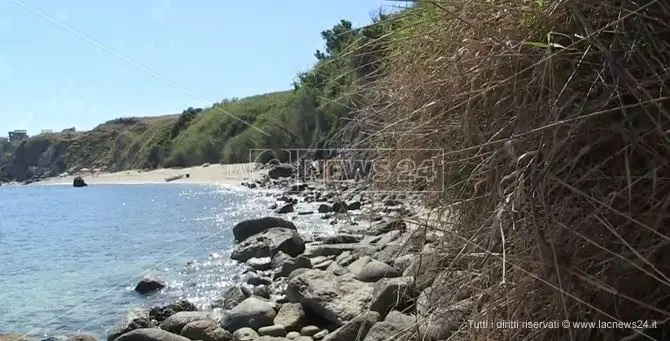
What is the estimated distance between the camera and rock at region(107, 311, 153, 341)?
6758 mm

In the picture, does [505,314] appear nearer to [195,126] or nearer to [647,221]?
[647,221]

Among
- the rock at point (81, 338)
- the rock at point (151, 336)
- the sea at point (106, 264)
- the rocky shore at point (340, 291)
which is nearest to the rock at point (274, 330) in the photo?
the rocky shore at point (340, 291)

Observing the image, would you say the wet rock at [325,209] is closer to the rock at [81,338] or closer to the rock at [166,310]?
the rock at [166,310]

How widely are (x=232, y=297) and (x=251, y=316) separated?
6.28 ft

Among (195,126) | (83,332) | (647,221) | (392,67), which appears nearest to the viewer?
(647,221)

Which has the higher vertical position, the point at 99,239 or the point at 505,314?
the point at 505,314

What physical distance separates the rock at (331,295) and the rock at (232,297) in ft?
5.16

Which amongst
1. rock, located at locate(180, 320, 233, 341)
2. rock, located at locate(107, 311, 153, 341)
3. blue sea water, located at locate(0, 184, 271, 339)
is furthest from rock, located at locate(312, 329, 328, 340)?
blue sea water, located at locate(0, 184, 271, 339)

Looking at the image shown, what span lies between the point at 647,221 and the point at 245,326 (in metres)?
4.96

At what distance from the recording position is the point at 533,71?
186 cm

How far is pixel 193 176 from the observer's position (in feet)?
152

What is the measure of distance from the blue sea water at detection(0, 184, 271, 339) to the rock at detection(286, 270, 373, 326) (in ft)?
8.55

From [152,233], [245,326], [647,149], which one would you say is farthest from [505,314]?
[152,233]

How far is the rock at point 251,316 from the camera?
6043 millimetres
